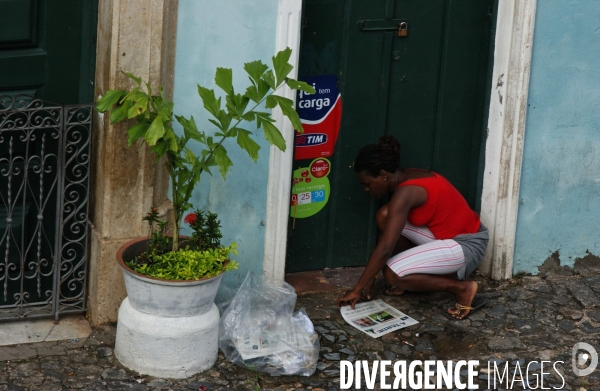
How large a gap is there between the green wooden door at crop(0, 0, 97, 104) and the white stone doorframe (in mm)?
1158

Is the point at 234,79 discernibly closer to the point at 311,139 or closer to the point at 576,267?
the point at 311,139

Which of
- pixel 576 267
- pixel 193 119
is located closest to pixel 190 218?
pixel 193 119

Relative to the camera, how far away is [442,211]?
21.0ft

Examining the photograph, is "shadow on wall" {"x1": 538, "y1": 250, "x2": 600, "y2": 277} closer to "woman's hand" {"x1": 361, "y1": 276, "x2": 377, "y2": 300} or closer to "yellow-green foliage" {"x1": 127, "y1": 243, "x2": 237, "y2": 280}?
"woman's hand" {"x1": 361, "y1": 276, "x2": 377, "y2": 300}

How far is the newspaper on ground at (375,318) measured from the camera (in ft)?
20.0

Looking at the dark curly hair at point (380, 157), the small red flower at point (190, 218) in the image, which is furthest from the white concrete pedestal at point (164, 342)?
the dark curly hair at point (380, 157)

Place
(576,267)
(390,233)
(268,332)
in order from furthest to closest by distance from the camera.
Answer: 1. (576,267)
2. (390,233)
3. (268,332)

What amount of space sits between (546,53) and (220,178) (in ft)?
7.33

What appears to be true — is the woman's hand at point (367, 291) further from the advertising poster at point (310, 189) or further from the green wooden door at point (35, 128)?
the green wooden door at point (35, 128)

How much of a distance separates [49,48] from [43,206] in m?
0.87

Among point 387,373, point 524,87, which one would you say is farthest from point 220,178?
point 524,87

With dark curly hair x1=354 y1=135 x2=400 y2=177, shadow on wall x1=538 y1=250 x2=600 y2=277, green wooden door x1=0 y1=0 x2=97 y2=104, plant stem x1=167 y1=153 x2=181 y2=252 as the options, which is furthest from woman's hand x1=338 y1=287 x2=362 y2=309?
green wooden door x1=0 y1=0 x2=97 y2=104

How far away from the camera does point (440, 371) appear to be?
18.8 ft

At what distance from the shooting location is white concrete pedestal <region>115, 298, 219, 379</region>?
5426mm
